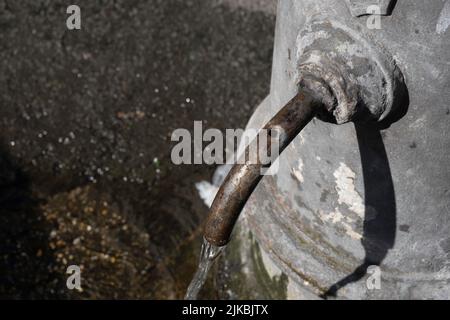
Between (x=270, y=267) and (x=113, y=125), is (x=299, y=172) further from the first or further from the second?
(x=113, y=125)

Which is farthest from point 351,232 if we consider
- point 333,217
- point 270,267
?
point 270,267

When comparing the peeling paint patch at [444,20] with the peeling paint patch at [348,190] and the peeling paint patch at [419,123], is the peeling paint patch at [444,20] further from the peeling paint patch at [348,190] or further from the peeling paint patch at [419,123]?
the peeling paint patch at [348,190]

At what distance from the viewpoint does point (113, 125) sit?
324 centimetres

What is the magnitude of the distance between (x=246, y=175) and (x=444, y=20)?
528mm

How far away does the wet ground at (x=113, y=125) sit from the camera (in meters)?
2.86

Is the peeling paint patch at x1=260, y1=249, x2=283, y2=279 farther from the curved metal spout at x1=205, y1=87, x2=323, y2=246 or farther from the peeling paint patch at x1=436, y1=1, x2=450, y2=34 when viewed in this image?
the peeling paint patch at x1=436, y1=1, x2=450, y2=34

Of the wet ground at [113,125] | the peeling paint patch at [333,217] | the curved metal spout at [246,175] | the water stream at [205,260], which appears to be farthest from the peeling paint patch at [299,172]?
the wet ground at [113,125]

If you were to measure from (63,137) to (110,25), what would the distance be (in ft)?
2.32

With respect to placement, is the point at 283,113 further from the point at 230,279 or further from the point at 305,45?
the point at 230,279

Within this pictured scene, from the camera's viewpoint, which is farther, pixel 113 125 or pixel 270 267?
pixel 113 125

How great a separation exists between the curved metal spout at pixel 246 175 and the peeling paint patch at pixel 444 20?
29 cm

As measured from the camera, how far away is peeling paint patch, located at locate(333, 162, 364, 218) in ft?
6.13

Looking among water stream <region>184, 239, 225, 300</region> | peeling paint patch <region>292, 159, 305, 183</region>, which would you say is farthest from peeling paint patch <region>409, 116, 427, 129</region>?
water stream <region>184, 239, 225, 300</region>
